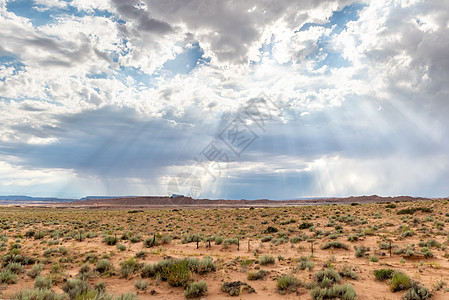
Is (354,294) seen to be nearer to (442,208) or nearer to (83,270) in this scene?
(83,270)

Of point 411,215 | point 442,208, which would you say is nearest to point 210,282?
point 411,215

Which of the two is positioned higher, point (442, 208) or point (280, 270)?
point (442, 208)

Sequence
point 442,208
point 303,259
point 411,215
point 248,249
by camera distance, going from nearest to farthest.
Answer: point 303,259
point 248,249
point 411,215
point 442,208

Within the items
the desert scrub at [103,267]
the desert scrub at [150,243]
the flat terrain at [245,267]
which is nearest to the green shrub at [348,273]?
the flat terrain at [245,267]

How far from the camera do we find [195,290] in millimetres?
9508

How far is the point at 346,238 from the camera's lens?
20078 mm

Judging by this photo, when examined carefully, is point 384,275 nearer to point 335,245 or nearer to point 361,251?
point 361,251

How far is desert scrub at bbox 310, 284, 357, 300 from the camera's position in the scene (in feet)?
28.0

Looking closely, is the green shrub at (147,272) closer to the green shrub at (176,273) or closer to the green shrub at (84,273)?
the green shrub at (176,273)

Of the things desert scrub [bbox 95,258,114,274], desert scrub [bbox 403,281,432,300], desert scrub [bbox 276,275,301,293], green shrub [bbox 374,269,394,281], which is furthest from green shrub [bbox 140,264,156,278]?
desert scrub [bbox 403,281,432,300]

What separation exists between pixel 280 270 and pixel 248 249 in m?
5.62

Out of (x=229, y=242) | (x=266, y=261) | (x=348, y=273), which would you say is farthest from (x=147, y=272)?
(x=229, y=242)

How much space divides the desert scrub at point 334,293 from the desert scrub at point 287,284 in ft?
2.99

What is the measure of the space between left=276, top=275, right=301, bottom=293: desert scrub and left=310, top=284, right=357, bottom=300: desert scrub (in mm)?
912
